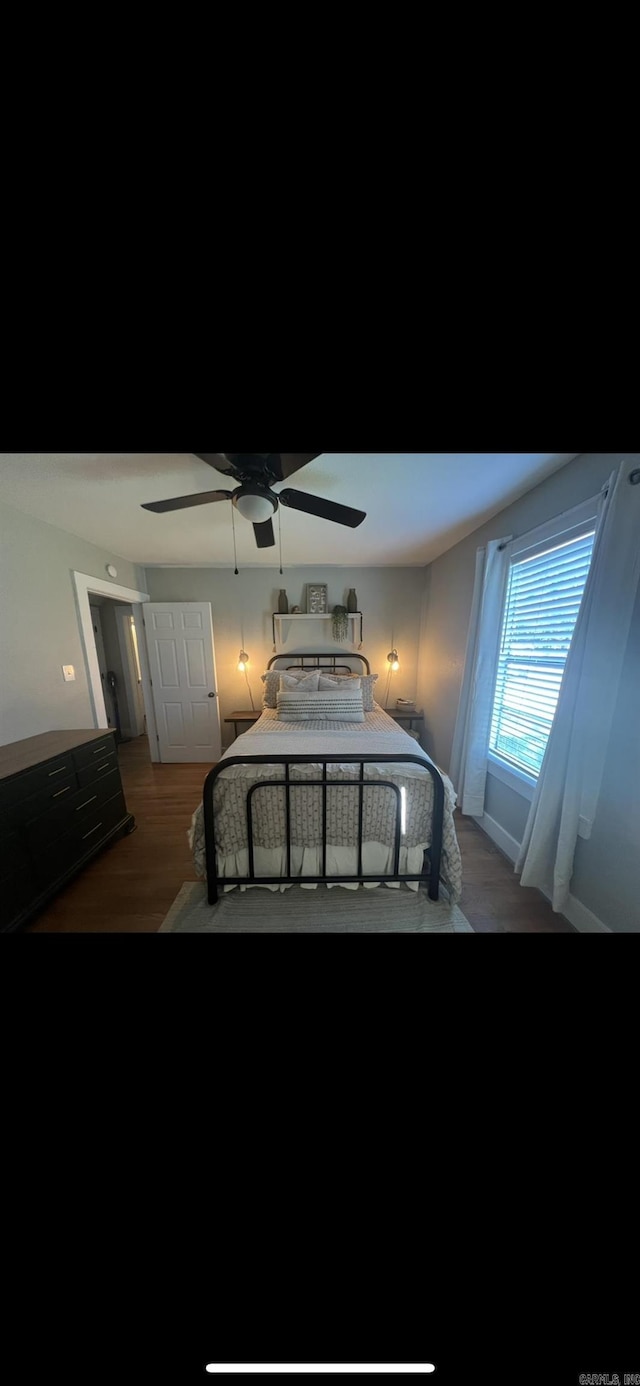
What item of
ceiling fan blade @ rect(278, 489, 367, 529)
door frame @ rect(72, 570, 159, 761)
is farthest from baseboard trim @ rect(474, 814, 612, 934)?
door frame @ rect(72, 570, 159, 761)

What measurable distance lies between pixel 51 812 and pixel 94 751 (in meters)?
0.42

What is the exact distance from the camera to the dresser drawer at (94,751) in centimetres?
200

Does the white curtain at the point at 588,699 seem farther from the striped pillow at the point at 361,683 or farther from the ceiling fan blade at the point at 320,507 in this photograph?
the striped pillow at the point at 361,683

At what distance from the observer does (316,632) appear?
11.7 ft

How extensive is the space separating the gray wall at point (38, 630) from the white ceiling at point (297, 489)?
0.49ft

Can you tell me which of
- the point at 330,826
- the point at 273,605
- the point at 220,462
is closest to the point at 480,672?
the point at 330,826

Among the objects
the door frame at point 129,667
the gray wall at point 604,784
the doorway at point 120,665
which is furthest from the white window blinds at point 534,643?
the door frame at point 129,667
